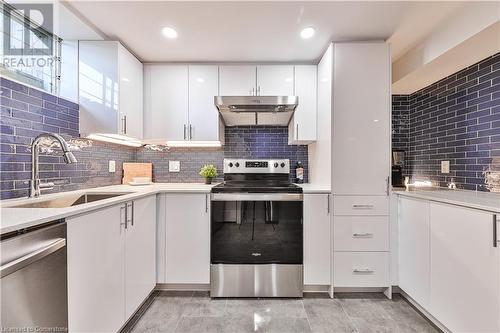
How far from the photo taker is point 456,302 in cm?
137

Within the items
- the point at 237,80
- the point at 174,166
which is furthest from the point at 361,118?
the point at 174,166

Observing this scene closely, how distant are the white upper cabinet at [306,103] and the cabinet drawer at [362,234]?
33.7 inches

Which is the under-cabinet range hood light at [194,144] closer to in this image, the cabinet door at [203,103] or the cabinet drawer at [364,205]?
the cabinet door at [203,103]

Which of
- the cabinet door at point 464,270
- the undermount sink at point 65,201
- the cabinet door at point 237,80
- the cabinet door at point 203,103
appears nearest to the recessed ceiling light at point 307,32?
the cabinet door at point 237,80

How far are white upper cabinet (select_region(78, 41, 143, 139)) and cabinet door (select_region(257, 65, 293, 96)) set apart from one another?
1.25 metres

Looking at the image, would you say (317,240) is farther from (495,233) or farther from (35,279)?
(35,279)

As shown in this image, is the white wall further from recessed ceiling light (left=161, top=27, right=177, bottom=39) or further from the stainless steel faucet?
the stainless steel faucet

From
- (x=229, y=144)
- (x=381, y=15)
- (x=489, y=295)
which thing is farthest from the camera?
(x=229, y=144)

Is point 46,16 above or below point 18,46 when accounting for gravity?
above

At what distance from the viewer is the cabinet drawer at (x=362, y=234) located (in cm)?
194

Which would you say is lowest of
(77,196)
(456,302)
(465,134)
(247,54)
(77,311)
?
(456,302)

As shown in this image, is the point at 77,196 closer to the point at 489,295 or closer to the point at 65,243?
the point at 65,243

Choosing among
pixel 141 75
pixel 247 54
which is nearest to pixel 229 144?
pixel 247 54

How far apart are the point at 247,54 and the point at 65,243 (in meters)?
1.98
